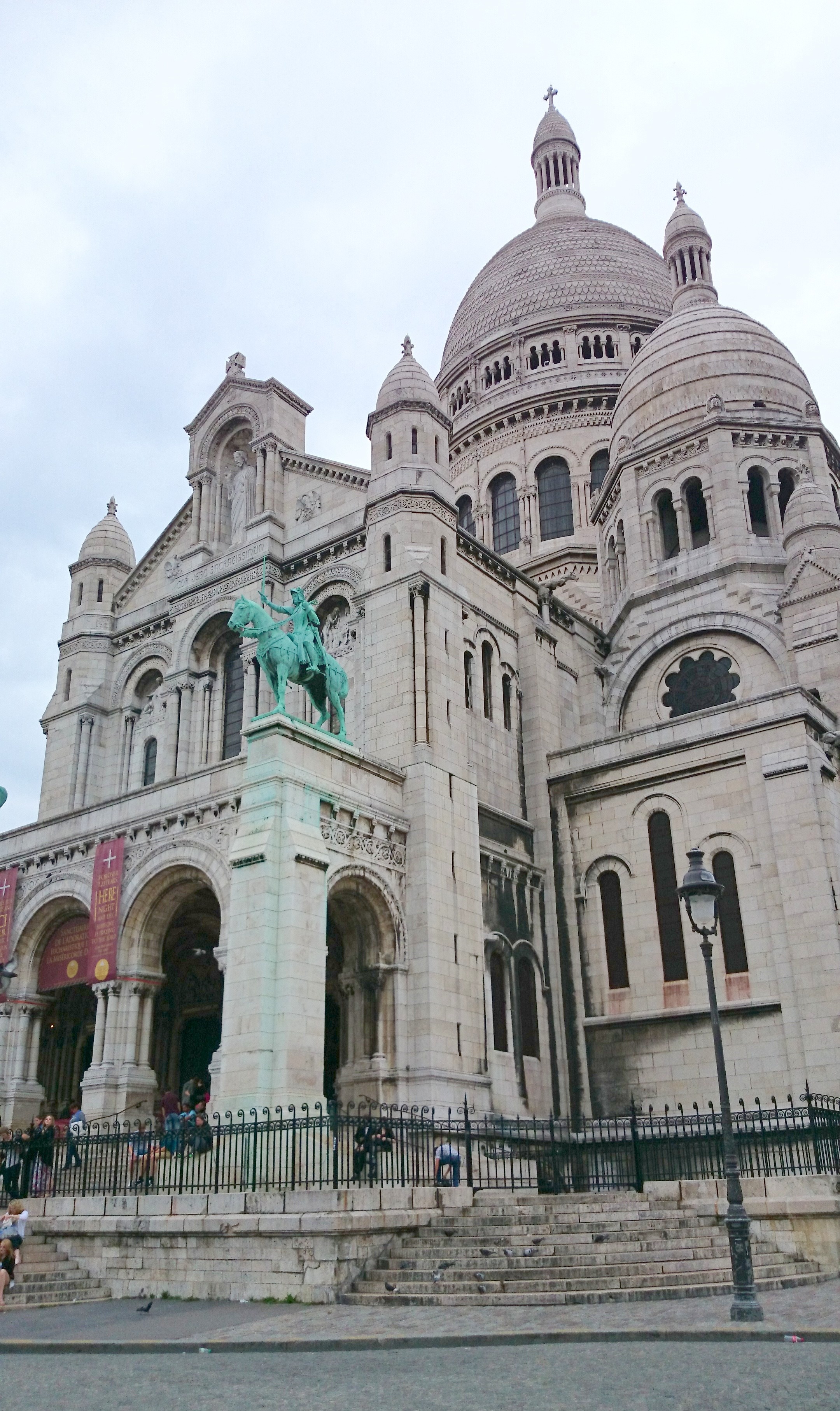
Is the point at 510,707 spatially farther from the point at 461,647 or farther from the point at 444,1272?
the point at 444,1272

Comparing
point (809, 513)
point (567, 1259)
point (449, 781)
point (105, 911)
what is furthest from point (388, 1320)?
point (809, 513)

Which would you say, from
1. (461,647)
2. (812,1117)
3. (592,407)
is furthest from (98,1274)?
(592,407)

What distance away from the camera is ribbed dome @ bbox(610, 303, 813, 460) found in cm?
3866

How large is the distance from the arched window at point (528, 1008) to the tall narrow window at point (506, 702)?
6.34 meters

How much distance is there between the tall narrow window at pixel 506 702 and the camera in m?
32.1

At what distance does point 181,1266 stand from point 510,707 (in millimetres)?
18578

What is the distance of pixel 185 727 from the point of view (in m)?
34.1

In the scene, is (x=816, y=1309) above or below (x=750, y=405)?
below

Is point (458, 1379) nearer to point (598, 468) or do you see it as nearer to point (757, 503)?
point (757, 503)

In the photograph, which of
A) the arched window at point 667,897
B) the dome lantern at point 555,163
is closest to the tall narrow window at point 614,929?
the arched window at point 667,897

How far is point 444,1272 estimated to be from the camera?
15.7m

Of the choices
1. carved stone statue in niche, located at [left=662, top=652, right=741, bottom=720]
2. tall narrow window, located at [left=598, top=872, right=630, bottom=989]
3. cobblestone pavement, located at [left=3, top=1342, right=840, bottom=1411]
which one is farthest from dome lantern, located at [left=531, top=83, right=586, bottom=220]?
cobblestone pavement, located at [left=3, top=1342, right=840, bottom=1411]

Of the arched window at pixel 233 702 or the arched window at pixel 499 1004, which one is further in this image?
the arched window at pixel 233 702

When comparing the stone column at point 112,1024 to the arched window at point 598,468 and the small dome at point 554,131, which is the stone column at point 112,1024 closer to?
the arched window at point 598,468
